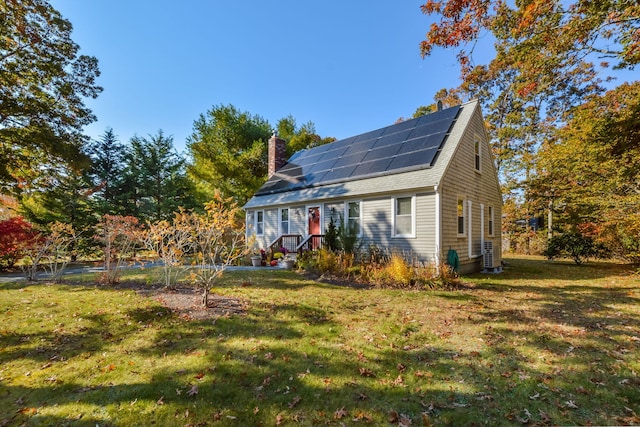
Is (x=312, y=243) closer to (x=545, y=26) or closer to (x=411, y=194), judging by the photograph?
(x=411, y=194)

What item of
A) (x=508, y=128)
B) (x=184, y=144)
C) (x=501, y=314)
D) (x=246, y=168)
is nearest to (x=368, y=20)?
(x=501, y=314)

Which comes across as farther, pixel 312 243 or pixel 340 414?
pixel 312 243

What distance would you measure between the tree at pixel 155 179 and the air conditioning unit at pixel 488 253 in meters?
20.5

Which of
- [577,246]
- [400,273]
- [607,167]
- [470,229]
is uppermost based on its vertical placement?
[607,167]

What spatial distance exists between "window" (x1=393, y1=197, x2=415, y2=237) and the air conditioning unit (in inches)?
173

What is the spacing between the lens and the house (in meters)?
9.92

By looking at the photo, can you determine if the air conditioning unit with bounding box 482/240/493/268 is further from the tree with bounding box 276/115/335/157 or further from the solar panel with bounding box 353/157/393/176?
the tree with bounding box 276/115/335/157

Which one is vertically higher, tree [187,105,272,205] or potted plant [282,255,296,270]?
tree [187,105,272,205]

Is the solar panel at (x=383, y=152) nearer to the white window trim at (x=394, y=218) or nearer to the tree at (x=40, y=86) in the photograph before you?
the white window trim at (x=394, y=218)

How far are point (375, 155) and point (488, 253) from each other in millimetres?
6537

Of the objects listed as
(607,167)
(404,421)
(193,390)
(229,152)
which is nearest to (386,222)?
(404,421)

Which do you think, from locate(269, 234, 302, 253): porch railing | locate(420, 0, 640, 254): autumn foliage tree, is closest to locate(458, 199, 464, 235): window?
locate(420, 0, 640, 254): autumn foliage tree

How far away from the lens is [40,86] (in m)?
10.4

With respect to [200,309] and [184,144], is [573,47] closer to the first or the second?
[200,309]
